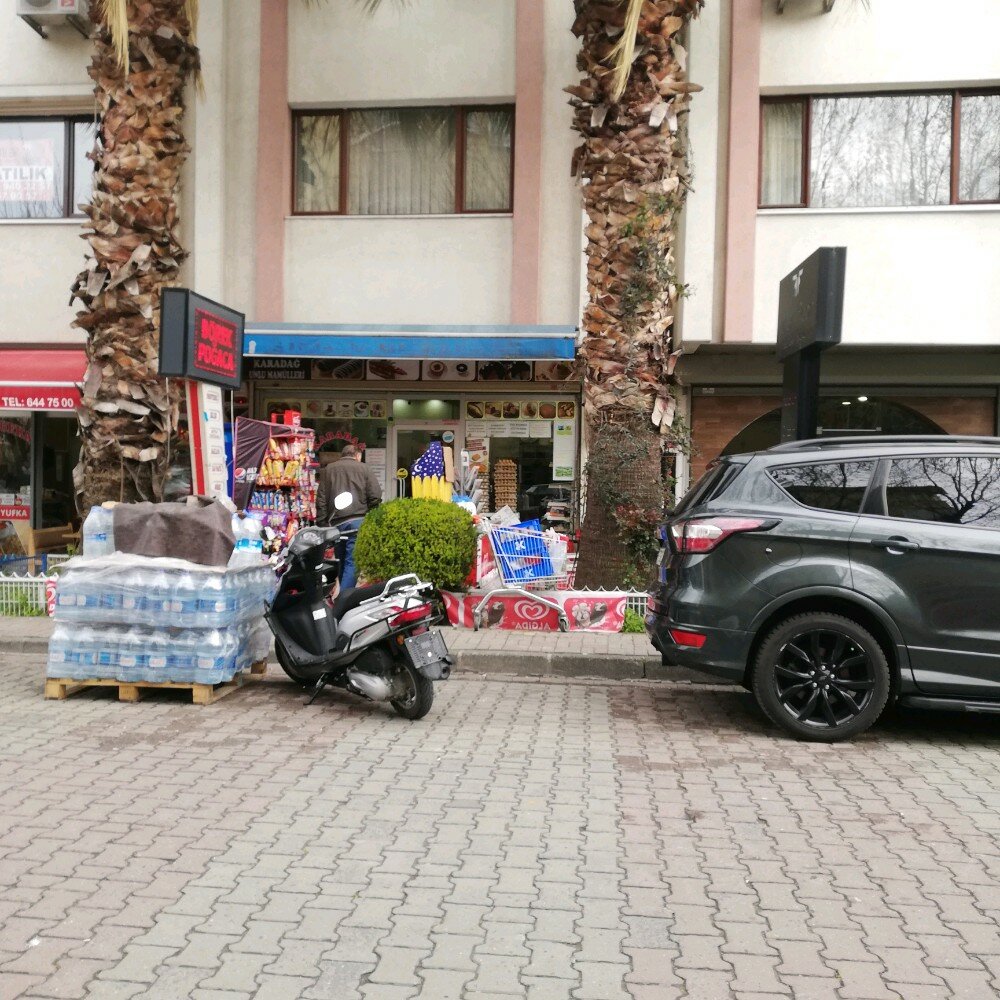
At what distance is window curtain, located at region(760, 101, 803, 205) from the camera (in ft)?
40.2

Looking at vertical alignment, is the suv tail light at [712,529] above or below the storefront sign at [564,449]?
below

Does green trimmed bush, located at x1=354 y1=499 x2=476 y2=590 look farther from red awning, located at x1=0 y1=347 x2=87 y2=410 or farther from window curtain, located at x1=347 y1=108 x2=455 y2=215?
window curtain, located at x1=347 y1=108 x2=455 y2=215

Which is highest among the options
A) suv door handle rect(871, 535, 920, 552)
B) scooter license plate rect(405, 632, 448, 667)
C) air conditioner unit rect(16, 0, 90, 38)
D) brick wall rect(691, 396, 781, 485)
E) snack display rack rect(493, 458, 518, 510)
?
air conditioner unit rect(16, 0, 90, 38)

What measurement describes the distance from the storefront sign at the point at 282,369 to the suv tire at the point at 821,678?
8.52m

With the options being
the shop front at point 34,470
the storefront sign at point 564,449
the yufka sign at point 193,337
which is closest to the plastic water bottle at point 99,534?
the yufka sign at point 193,337

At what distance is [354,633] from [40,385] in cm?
681

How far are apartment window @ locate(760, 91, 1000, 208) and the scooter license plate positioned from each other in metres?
8.16

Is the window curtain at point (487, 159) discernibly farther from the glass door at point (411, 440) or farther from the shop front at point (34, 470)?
the shop front at point (34, 470)

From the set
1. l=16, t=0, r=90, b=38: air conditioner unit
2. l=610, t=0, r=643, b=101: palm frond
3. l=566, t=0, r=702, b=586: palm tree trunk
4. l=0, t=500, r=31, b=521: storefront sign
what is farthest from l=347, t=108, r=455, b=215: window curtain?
l=0, t=500, r=31, b=521: storefront sign

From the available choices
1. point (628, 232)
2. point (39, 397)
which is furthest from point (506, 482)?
point (39, 397)

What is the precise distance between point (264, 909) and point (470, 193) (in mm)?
10630

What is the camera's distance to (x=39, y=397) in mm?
11500

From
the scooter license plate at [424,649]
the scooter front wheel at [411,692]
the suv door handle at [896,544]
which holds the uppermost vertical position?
the suv door handle at [896,544]

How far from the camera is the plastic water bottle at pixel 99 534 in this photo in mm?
7156
